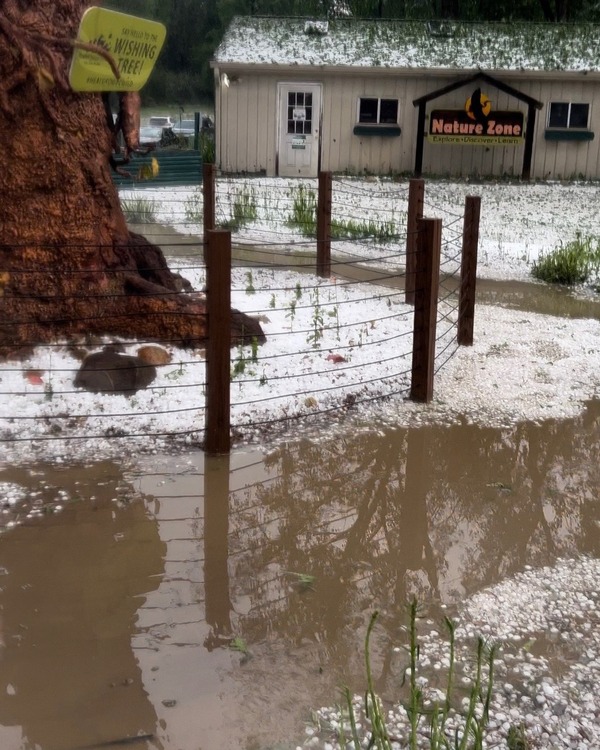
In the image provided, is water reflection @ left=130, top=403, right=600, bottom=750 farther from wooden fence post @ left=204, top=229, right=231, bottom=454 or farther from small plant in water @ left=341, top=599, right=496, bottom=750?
small plant in water @ left=341, top=599, right=496, bottom=750

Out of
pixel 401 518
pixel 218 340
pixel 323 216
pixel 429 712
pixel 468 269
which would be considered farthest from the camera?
pixel 323 216

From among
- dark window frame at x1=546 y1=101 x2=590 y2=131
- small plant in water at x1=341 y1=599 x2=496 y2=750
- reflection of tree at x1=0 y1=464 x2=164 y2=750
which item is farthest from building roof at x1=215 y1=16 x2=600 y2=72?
small plant in water at x1=341 y1=599 x2=496 y2=750

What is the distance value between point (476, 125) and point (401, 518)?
17898 millimetres

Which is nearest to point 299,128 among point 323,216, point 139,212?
point 139,212

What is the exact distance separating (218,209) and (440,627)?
12552 mm

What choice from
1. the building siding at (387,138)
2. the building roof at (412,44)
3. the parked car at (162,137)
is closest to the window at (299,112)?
the building siding at (387,138)

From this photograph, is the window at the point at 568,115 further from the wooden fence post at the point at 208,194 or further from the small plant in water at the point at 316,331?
the small plant in water at the point at 316,331

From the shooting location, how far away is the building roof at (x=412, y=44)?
69.3 ft

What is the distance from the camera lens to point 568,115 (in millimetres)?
21641

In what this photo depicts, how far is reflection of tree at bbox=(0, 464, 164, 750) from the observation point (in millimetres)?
3254

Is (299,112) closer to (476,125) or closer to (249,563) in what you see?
(476,125)

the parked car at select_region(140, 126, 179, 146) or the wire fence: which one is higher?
the parked car at select_region(140, 126, 179, 146)

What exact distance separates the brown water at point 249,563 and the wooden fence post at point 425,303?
564mm

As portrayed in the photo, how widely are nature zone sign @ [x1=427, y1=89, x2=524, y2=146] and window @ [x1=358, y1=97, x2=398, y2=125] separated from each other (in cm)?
93
